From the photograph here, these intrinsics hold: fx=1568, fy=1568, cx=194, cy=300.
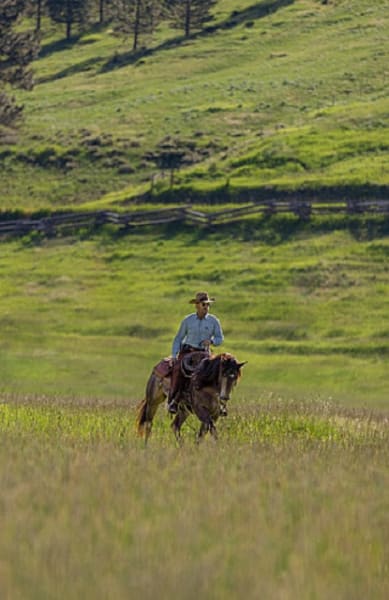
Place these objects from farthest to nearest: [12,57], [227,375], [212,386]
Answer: [12,57] < [212,386] < [227,375]

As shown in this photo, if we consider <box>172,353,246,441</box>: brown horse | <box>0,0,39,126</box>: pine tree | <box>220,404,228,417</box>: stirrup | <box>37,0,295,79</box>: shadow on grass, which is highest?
<box>37,0,295,79</box>: shadow on grass

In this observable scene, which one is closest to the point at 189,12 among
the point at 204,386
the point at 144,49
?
the point at 144,49

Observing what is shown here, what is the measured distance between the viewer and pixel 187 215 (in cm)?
6644

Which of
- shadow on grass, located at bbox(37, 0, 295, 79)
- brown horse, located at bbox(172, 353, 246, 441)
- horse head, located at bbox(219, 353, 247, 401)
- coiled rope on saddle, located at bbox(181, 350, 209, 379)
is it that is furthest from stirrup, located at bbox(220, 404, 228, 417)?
shadow on grass, located at bbox(37, 0, 295, 79)

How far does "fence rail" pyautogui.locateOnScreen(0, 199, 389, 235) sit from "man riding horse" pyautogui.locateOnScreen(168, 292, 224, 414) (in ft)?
138

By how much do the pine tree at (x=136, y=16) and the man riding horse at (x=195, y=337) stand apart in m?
111

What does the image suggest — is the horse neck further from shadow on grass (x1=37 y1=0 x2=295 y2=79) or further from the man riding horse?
shadow on grass (x1=37 y1=0 x2=295 y2=79)

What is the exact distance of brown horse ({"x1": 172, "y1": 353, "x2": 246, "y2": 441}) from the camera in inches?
783

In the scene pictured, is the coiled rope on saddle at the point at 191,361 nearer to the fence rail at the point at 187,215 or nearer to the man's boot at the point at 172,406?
the man's boot at the point at 172,406

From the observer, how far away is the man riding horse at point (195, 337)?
68.8 feet

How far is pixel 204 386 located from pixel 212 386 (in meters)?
0.12

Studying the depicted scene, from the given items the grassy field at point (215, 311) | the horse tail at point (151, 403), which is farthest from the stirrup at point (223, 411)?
the horse tail at point (151, 403)

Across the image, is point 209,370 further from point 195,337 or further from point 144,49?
point 144,49

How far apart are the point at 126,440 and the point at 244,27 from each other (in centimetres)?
11976
